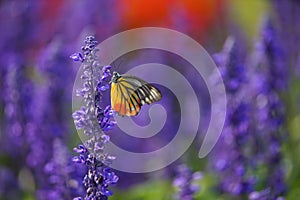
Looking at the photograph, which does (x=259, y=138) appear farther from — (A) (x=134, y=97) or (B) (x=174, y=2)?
(B) (x=174, y=2)

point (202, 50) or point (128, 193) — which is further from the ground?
point (202, 50)

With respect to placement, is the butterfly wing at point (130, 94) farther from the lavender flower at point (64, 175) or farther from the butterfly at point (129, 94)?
the lavender flower at point (64, 175)

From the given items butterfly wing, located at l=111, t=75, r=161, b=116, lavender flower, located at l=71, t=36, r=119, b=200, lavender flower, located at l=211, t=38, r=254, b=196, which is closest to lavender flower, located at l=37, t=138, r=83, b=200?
butterfly wing, located at l=111, t=75, r=161, b=116

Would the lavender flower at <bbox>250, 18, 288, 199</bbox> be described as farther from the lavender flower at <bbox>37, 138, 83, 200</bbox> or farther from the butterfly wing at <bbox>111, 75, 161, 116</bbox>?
the butterfly wing at <bbox>111, 75, 161, 116</bbox>

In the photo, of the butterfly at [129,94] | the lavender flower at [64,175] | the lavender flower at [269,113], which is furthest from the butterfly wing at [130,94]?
the lavender flower at [269,113]

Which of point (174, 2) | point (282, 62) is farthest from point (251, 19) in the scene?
point (282, 62)

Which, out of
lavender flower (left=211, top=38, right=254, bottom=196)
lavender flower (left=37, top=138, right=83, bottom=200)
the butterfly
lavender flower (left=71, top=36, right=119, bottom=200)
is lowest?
lavender flower (left=71, top=36, right=119, bottom=200)

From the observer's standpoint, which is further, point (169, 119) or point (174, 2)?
point (174, 2)
